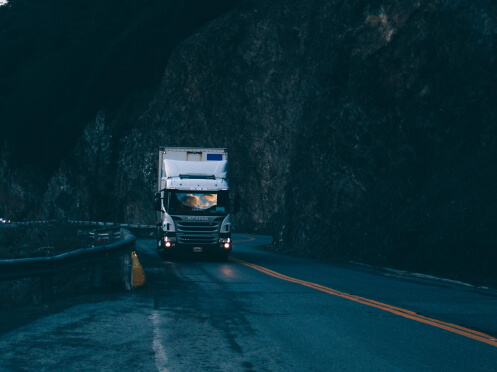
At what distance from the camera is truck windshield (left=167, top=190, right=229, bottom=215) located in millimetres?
25422

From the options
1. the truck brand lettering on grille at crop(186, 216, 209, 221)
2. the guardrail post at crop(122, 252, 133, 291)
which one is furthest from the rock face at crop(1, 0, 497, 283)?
the guardrail post at crop(122, 252, 133, 291)

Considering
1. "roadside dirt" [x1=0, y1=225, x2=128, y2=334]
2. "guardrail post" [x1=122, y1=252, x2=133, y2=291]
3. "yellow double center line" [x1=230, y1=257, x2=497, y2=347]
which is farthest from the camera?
"guardrail post" [x1=122, y1=252, x2=133, y2=291]

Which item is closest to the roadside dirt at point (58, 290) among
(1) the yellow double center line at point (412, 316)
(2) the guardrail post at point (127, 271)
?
(2) the guardrail post at point (127, 271)

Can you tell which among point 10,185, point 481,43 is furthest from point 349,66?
point 10,185

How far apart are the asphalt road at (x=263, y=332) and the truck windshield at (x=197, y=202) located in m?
9.48

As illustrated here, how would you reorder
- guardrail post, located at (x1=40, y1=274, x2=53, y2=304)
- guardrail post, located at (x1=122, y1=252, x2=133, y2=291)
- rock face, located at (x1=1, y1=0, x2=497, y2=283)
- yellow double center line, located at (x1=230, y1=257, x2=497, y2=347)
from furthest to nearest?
rock face, located at (x1=1, y1=0, x2=497, y2=283)
guardrail post, located at (x1=122, y1=252, x2=133, y2=291)
guardrail post, located at (x1=40, y1=274, x2=53, y2=304)
yellow double center line, located at (x1=230, y1=257, x2=497, y2=347)

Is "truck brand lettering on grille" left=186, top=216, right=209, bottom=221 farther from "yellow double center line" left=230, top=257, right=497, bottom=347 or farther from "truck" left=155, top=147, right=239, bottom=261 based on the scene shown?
"yellow double center line" left=230, top=257, right=497, bottom=347

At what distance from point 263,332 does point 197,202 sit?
1612 centimetres

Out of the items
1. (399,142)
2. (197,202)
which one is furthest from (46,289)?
(399,142)

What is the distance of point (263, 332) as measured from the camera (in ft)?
31.3

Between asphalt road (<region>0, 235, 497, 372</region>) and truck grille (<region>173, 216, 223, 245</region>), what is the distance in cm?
923

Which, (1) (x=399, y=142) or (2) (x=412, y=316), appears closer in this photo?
(2) (x=412, y=316)

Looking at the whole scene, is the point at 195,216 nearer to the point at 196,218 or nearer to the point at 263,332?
the point at 196,218

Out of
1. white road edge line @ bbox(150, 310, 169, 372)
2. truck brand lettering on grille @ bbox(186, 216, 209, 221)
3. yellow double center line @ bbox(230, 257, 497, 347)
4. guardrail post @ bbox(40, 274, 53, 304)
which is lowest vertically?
white road edge line @ bbox(150, 310, 169, 372)
